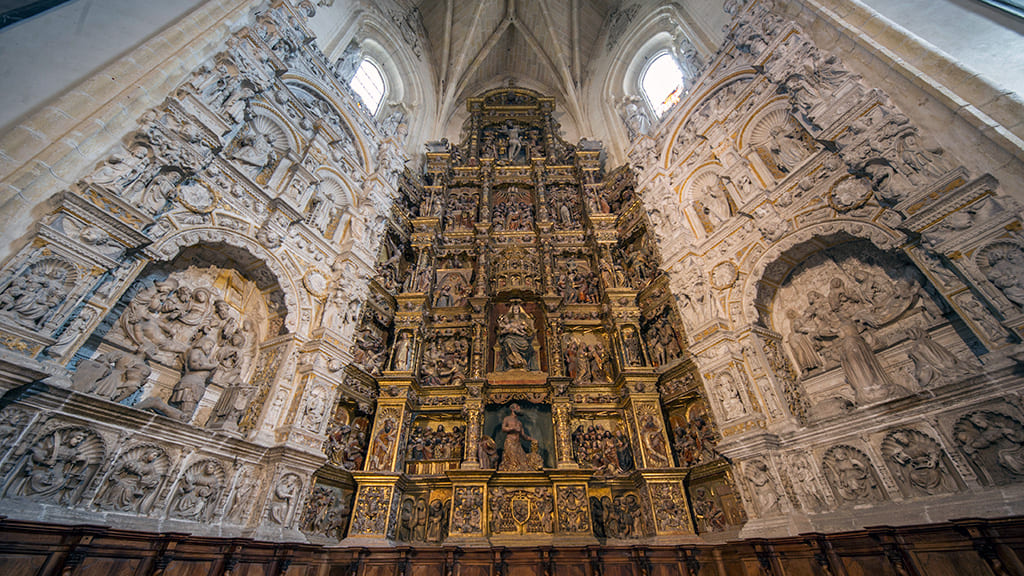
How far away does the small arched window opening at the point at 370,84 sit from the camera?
12672 mm

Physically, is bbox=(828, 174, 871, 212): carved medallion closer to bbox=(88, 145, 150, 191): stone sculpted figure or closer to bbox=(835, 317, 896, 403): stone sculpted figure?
bbox=(835, 317, 896, 403): stone sculpted figure

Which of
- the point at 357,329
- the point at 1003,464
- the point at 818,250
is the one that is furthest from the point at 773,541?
the point at 357,329

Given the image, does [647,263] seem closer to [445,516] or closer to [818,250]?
[818,250]

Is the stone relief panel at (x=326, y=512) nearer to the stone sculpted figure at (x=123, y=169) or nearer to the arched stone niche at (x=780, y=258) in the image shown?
the stone sculpted figure at (x=123, y=169)

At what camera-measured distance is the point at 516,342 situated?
33.0ft

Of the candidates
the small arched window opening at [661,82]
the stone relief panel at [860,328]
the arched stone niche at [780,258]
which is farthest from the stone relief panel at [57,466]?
the small arched window opening at [661,82]

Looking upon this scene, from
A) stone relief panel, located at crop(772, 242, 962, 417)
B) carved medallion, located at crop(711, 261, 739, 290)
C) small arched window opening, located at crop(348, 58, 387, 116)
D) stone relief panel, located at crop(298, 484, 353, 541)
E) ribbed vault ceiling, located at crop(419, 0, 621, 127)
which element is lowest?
stone relief panel, located at crop(298, 484, 353, 541)

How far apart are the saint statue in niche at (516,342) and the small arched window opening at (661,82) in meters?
8.27

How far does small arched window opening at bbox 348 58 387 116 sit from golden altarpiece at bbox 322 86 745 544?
3076 mm

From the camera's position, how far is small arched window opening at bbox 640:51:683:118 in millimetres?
12961

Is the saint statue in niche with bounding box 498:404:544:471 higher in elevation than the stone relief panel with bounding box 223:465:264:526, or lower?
higher

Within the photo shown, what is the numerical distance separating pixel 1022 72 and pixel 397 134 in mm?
12455

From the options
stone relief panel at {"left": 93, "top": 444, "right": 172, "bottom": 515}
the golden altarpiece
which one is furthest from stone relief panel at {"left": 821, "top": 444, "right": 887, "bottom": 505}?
stone relief panel at {"left": 93, "top": 444, "right": 172, "bottom": 515}

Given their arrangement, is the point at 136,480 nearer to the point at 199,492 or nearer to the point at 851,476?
the point at 199,492
